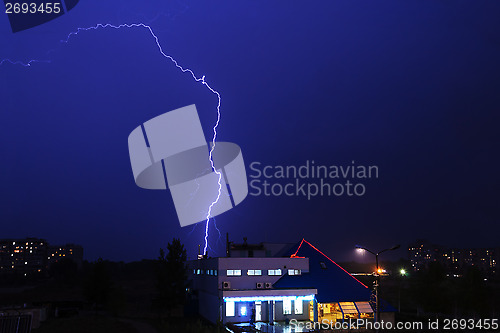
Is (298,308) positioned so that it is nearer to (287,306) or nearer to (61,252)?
(287,306)

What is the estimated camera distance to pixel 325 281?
124 ft

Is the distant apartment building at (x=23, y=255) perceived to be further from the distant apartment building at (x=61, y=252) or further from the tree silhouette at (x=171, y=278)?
the tree silhouette at (x=171, y=278)

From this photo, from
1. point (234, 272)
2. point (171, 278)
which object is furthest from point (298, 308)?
point (171, 278)

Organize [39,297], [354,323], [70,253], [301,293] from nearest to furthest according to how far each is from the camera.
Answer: [354,323] → [301,293] → [39,297] → [70,253]

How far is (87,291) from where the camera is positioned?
1710 inches

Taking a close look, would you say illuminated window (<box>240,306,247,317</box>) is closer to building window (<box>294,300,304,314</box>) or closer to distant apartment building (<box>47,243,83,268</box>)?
building window (<box>294,300,304,314</box>)

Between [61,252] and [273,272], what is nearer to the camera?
[273,272]

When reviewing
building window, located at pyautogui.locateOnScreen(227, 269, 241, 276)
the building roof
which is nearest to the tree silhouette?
building window, located at pyautogui.locateOnScreen(227, 269, 241, 276)

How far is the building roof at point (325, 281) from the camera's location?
36.2 metres

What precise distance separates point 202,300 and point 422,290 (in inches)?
811

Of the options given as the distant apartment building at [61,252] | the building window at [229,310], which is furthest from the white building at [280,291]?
the distant apartment building at [61,252]

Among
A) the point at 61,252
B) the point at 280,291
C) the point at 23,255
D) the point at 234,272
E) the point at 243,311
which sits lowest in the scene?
the point at 243,311

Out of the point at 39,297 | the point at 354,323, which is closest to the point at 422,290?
the point at 354,323

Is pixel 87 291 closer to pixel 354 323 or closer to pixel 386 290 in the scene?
pixel 354 323
